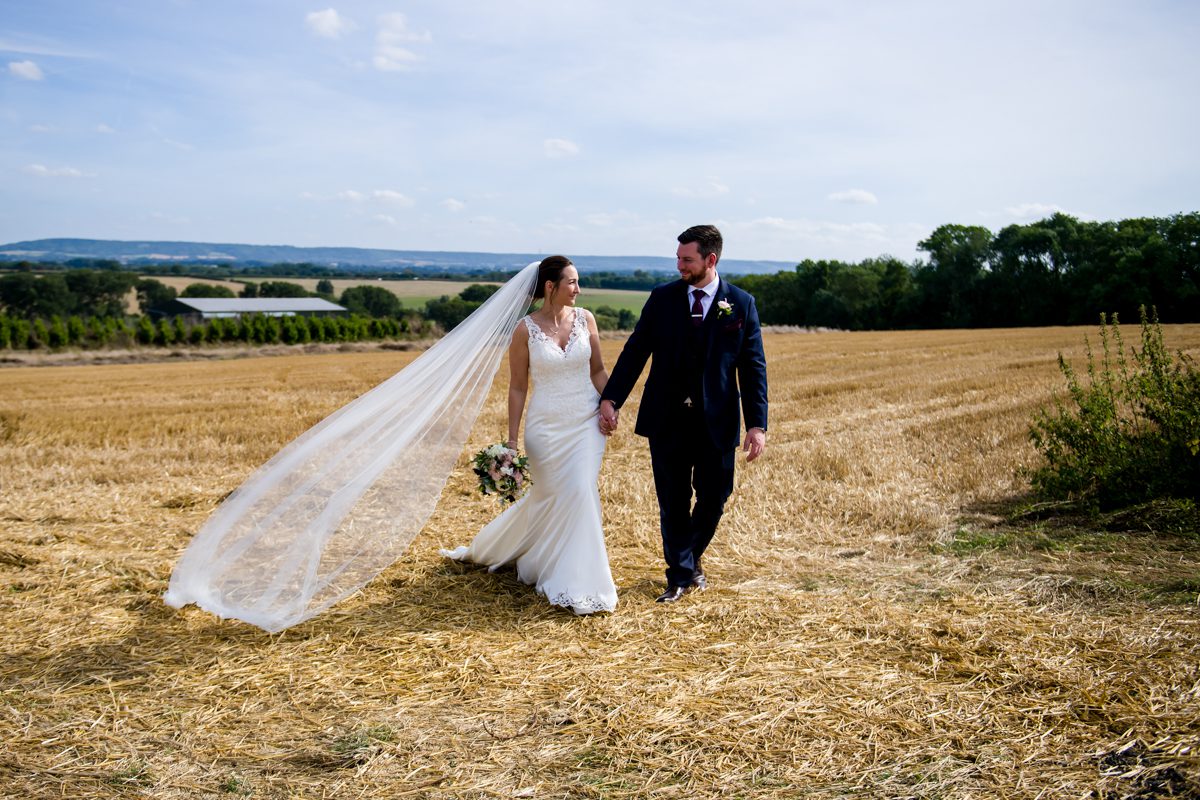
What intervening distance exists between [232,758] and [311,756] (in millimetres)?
356

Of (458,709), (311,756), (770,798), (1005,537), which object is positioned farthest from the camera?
(1005,537)

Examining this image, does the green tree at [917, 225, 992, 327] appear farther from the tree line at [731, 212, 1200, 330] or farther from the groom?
the groom

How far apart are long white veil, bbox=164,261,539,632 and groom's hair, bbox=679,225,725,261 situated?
125 cm

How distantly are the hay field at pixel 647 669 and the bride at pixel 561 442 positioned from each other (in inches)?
9.4

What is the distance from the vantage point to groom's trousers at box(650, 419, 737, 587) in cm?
607

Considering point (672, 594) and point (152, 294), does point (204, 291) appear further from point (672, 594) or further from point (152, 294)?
point (672, 594)

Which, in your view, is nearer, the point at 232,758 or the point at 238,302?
the point at 232,758

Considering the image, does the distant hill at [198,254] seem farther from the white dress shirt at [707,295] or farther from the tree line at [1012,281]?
the white dress shirt at [707,295]

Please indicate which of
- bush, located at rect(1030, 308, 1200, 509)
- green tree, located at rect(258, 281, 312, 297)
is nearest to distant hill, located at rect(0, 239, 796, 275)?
green tree, located at rect(258, 281, 312, 297)

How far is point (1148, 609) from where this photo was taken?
216 inches

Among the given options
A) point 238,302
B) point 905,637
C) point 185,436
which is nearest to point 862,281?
point 238,302

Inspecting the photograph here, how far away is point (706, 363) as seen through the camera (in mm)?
5953

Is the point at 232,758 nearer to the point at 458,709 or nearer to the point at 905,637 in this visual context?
the point at 458,709

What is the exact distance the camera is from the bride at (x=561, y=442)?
5.96 metres
